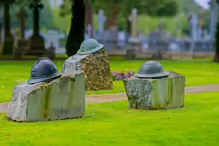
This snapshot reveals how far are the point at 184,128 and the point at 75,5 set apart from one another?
2388 cm

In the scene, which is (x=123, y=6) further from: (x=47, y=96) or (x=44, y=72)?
(x=47, y=96)

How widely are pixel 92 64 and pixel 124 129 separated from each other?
7.32 meters

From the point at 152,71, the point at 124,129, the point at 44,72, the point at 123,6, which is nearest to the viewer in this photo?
the point at 124,129

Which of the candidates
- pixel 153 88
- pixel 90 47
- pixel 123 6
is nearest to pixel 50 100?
pixel 153 88

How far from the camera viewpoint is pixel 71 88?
12328 mm

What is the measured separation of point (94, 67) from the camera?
18203 mm

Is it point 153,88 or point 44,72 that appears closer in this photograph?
point 44,72

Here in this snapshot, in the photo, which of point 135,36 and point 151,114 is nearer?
point 151,114

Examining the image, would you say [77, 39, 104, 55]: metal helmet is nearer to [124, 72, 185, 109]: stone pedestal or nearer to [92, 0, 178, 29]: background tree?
[124, 72, 185, 109]: stone pedestal

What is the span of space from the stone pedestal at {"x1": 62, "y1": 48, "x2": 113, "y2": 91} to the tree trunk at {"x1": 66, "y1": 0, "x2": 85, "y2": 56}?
14.9 m

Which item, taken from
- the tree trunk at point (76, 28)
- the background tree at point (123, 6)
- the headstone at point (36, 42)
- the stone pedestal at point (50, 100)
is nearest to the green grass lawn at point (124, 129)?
the stone pedestal at point (50, 100)

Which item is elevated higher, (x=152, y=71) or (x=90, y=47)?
(x=90, y=47)

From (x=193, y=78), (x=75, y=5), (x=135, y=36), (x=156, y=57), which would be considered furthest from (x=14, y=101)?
(x=135, y=36)

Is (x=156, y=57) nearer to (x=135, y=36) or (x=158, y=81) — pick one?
(x=135, y=36)
